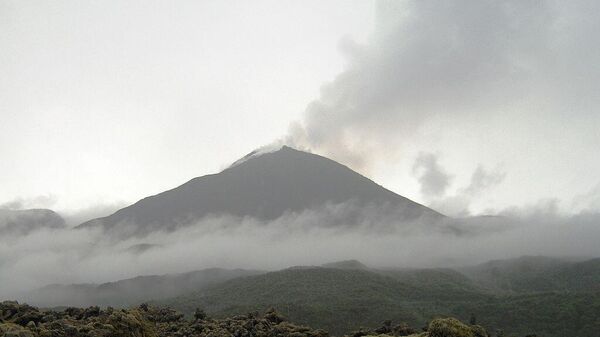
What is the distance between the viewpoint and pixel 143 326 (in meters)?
40.2

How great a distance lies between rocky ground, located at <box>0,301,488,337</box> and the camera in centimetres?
3353

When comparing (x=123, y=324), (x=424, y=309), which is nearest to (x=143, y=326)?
(x=123, y=324)

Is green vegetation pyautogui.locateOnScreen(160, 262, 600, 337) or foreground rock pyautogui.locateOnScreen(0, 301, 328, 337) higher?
foreground rock pyautogui.locateOnScreen(0, 301, 328, 337)

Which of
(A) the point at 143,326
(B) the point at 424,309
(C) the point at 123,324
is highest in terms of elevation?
(C) the point at 123,324

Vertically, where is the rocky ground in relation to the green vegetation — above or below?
above

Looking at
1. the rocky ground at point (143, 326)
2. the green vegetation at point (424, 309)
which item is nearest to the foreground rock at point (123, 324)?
the rocky ground at point (143, 326)

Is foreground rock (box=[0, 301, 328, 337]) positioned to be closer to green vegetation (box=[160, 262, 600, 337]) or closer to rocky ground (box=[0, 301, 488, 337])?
rocky ground (box=[0, 301, 488, 337])

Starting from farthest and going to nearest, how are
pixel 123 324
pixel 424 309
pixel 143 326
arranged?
pixel 424 309
pixel 143 326
pixel 123 324

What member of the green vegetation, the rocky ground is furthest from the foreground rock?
the green vegetation

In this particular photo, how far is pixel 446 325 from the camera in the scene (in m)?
33.9

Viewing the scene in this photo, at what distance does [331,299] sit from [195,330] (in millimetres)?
143074

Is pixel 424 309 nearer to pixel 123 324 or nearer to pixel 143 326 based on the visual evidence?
pixel 143 326

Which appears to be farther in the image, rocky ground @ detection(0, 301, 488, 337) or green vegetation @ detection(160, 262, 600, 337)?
green vegetation @ detection(160, 262, 600, 337)

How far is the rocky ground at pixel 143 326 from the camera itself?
3353cm
